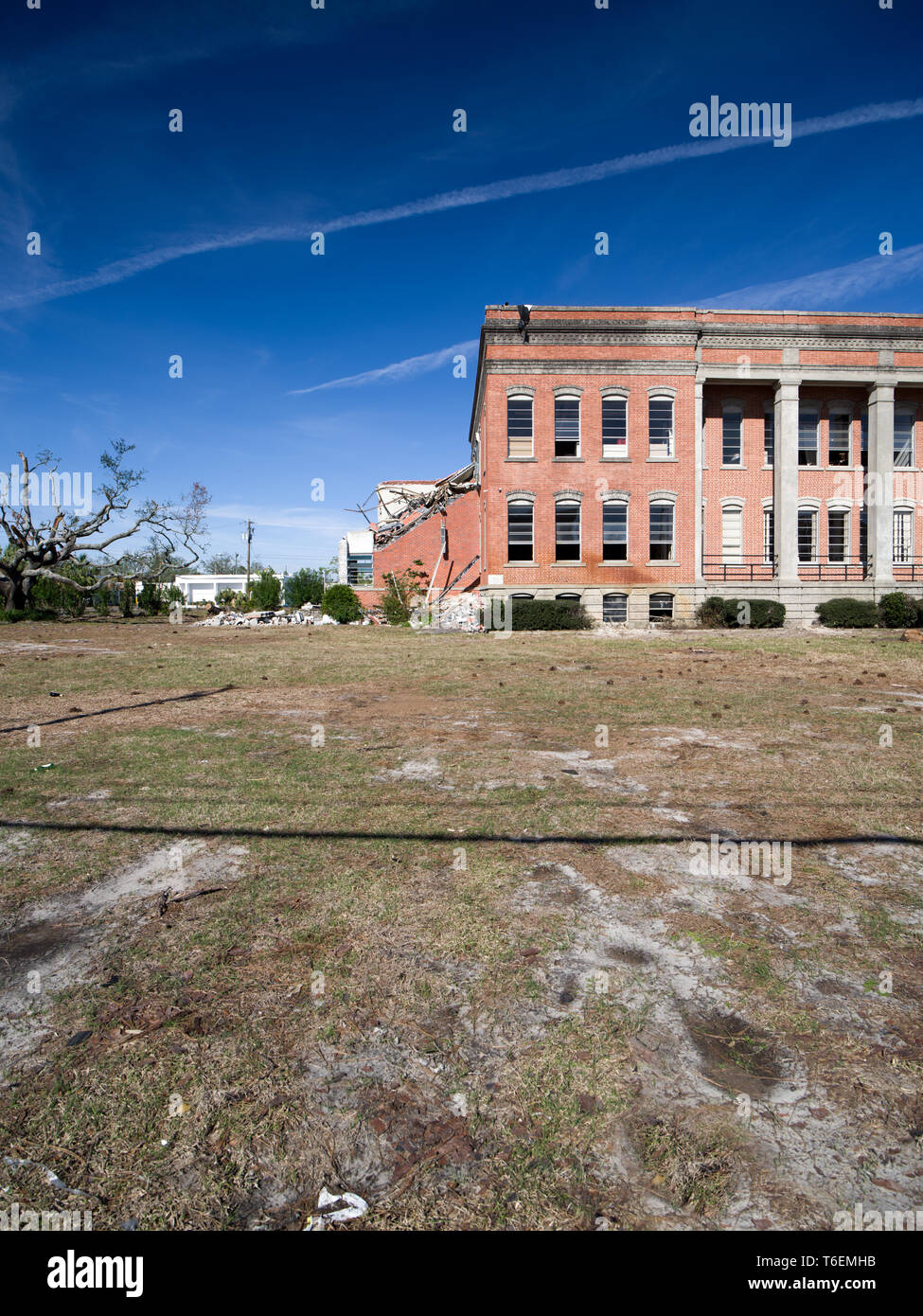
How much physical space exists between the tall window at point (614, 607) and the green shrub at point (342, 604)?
37.6ft

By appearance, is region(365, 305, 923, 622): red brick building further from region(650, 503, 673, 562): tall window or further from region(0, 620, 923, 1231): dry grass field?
region(0, 620, 923, 1231): dry grass field

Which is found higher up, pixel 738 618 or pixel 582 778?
pixel 738 618

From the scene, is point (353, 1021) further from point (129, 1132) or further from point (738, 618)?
point (738, 618)

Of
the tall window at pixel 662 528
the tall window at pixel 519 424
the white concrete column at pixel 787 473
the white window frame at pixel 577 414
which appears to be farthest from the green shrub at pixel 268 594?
the white concrete column at pixel 787 473

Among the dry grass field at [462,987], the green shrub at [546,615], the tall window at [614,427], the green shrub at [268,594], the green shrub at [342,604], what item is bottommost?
the dry grass field at [462,987]

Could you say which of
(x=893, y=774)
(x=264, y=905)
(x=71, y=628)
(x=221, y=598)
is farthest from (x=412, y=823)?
(x=221, y=598)

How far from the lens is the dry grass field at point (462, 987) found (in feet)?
6.71

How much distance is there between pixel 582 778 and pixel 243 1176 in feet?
14.6

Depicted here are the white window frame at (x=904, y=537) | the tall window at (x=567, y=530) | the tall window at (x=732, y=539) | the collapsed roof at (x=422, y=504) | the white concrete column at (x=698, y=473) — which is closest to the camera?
the white concrete column at (x=698, y=473)

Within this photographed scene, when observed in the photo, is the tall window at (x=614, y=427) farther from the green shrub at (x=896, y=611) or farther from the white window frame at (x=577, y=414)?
the green shrub at (x=896, y=611)

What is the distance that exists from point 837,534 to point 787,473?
448 cm

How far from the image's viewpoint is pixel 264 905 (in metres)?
3.67

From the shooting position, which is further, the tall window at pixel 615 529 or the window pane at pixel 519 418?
the tall window at pixel 615 529

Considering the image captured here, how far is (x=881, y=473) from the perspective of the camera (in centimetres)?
3055
